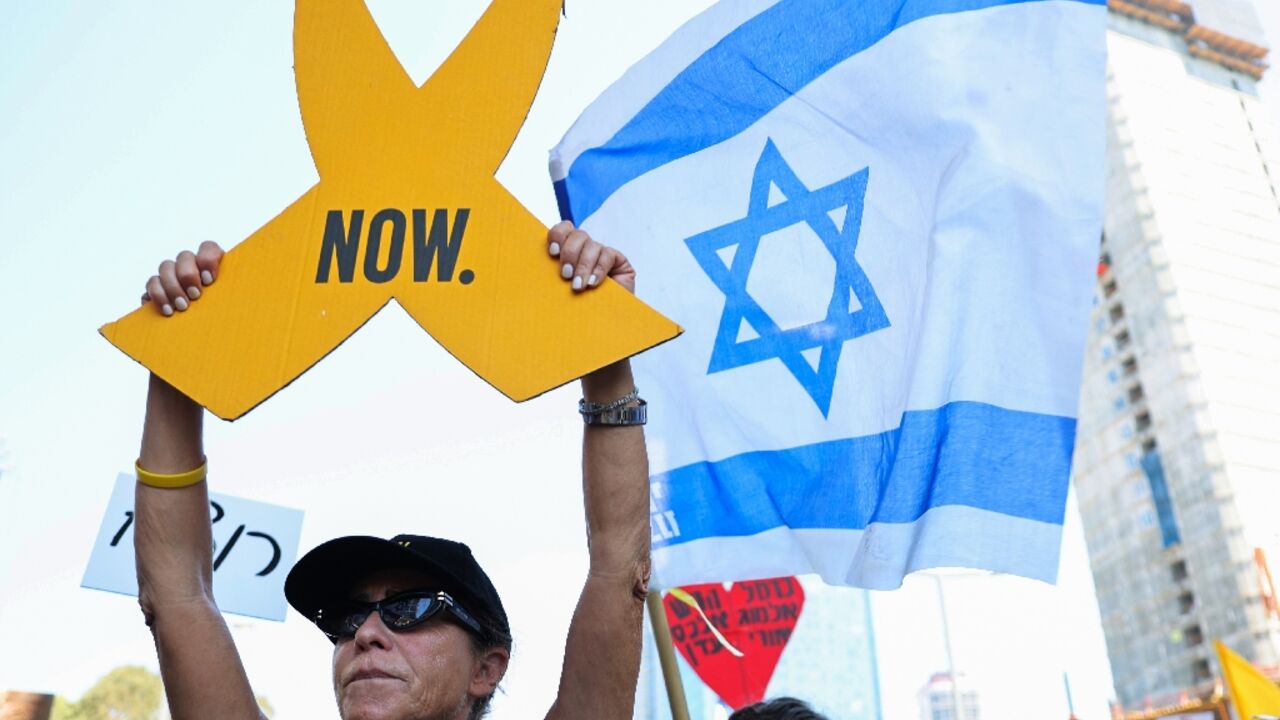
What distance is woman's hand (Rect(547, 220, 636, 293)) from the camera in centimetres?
184

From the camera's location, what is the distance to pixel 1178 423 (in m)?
56.7

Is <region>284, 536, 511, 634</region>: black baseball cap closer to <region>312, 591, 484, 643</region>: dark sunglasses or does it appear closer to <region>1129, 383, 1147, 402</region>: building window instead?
<region>312, 591, 484, 643</region>: dark sunglasses

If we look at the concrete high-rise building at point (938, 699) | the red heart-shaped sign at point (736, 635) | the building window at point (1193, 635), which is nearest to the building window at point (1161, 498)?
the building window at point (1193, 635)

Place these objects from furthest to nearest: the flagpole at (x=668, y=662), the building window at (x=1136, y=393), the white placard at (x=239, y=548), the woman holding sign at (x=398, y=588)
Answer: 1. the building window at (x=1136, y=393)
2. the white placard at (x=239, y=548)
3. the flagpole at (x=668, y=662)
4. the woman holding sign at (x=398, y=588)

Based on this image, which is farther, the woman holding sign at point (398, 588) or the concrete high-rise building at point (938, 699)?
the concrete high-rise building at point (938, 699)

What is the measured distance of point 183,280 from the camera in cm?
189

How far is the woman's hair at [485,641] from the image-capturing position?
6.41ft

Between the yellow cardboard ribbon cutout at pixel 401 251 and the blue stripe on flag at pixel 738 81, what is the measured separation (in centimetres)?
181

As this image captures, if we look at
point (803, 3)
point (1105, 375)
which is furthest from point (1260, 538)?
point (803, 3)

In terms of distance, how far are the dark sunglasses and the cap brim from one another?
25 millimetres

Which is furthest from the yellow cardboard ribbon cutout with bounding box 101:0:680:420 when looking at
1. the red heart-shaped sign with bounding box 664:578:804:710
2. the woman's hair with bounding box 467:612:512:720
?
the red heart-shaped sign with bounding box 664:578:804:710

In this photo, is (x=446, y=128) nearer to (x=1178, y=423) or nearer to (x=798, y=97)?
(x=798, y=97)

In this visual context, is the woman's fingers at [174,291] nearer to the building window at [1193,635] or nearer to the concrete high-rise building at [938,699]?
the building window at [1193,635]

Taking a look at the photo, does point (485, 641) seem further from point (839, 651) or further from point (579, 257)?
point (839, 651)
